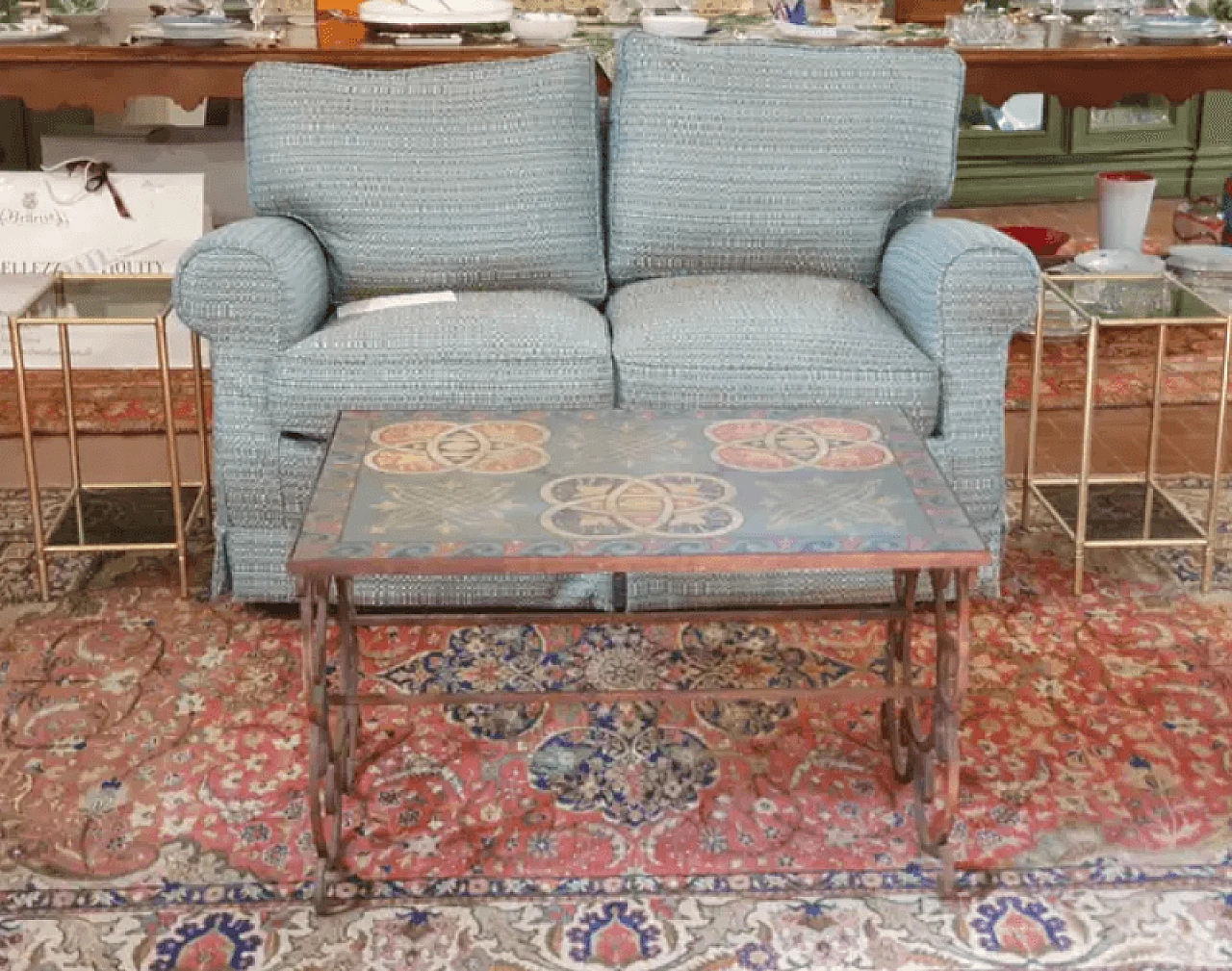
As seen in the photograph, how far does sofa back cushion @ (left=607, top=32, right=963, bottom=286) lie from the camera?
362 cm

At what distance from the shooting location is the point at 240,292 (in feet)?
10.5

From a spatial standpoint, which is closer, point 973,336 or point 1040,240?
point 973,336

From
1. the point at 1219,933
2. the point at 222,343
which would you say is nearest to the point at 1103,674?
the point at 1219,933

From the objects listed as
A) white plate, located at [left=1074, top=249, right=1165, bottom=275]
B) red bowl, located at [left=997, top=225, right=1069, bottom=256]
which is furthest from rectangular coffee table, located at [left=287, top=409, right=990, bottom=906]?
red bowl, located at [left=997, top=225, right=1069, bottom=256]

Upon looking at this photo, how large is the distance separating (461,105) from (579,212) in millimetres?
331

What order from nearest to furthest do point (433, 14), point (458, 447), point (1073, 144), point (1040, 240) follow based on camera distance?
point (458, 447) → point (433, 14) → point (1040, 240) → point (1073, 144)

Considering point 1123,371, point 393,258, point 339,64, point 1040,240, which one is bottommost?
point 1123,371

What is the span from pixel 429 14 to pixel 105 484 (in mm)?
1521

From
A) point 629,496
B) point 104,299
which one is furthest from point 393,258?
point 629,496

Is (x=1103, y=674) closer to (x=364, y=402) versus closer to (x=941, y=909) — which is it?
(x=941, y=909)

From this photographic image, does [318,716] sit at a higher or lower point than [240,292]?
lower

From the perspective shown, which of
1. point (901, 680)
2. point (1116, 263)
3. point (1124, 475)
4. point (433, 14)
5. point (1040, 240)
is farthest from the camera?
point (1040, 240)

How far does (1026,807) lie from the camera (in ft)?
8.65

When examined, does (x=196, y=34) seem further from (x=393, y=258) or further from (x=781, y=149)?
(x=781, y=149)
